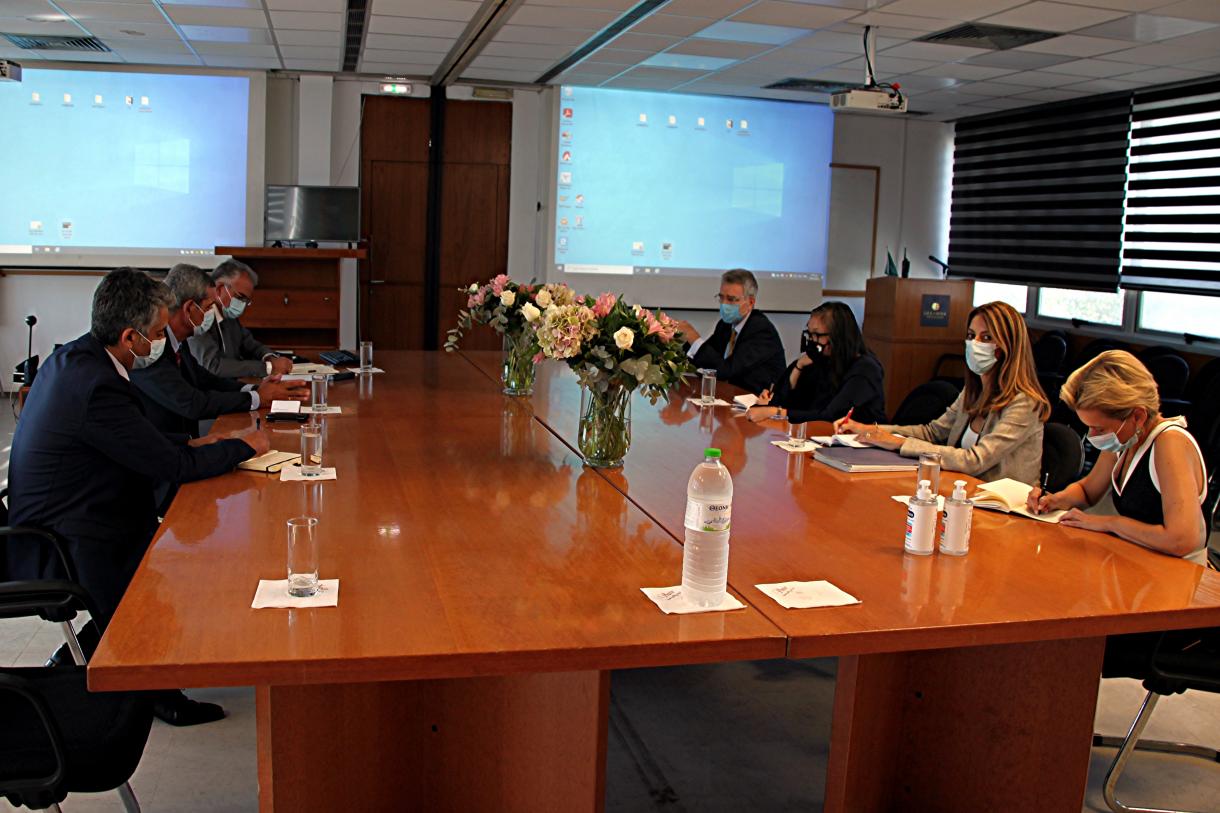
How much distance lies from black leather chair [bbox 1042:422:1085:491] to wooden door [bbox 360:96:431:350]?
24.8 ft

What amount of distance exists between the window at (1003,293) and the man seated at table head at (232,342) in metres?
6.77

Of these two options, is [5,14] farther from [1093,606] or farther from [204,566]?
[1093,606]

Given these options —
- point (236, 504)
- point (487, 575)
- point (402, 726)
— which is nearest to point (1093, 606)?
point (487, 575)

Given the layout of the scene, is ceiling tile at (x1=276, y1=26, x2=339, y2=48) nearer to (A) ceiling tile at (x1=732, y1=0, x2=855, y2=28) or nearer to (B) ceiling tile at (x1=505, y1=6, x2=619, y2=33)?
(B) ceiling tile at (x1=505, y1=6, x2=619, y2=33)

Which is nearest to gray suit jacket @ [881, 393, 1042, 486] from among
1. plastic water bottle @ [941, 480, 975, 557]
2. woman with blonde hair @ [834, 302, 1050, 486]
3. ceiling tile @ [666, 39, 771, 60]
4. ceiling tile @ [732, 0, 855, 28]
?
woman with blonde hair @ [834, 302, 1050, 486]

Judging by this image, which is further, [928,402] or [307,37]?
[307,37]

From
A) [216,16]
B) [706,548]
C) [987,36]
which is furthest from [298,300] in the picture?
[706,548]

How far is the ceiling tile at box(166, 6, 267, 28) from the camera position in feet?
23.9

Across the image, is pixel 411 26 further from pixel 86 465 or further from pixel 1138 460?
pixel 1138 460

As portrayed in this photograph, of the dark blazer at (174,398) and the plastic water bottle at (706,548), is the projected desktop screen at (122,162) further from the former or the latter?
the plastic water bottle at (706,548)

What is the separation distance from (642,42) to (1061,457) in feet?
16.5

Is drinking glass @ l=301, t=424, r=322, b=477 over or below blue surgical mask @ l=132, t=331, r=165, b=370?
below

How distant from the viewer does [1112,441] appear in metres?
3.24

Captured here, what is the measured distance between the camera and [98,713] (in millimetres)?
2488
